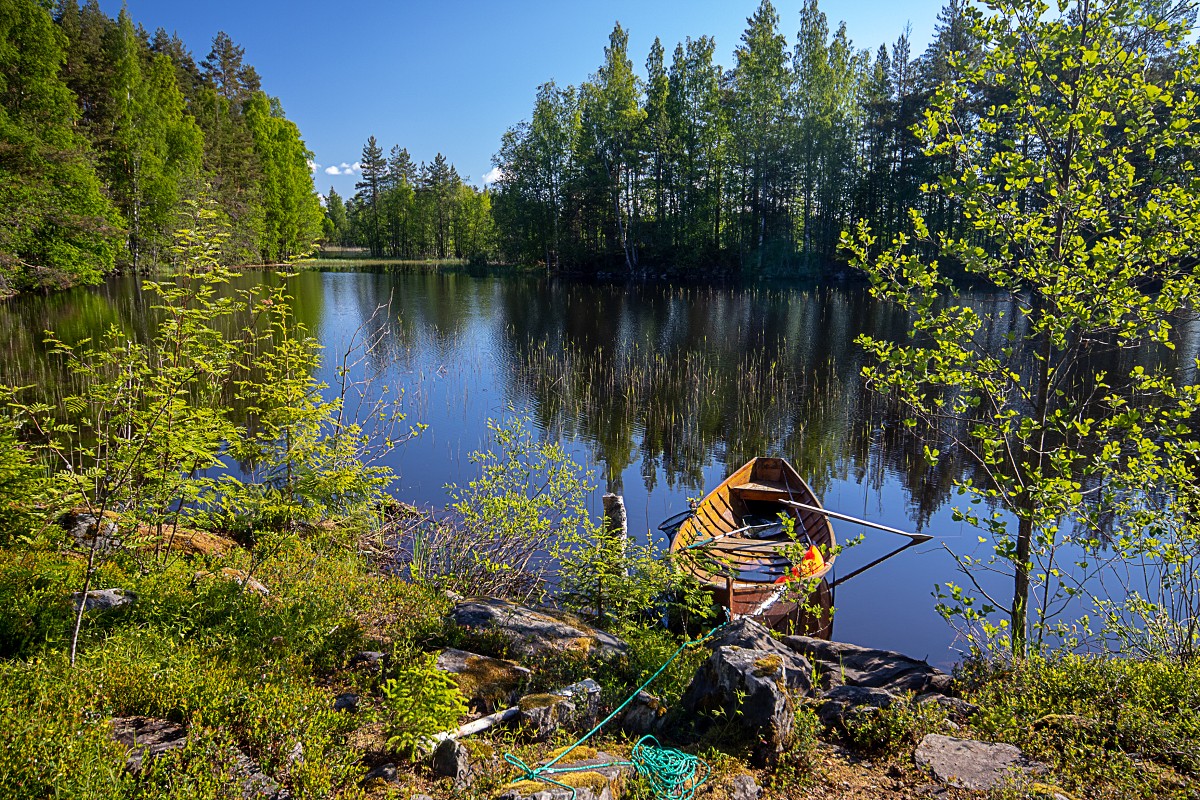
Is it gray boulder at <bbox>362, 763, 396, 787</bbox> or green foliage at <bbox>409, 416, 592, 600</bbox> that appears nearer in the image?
gray boulder at <bbox>362, 763, 396, 787</bbox>

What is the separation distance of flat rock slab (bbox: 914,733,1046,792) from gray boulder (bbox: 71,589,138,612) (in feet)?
17.9

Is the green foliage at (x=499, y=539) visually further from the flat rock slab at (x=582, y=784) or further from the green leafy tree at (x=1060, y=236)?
the green leafy tree at (x=1060, y=236)

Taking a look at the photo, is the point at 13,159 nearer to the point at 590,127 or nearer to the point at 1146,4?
the point at 1146,4

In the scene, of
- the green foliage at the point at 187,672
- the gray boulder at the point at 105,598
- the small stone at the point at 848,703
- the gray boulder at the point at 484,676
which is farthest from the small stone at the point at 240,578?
the small stone at the point at 848,703

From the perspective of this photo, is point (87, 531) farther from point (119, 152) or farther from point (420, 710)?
point (119, 152)

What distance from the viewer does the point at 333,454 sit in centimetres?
660

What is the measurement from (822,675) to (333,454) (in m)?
4.89

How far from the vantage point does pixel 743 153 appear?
46.1 m

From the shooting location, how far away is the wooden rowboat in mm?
7168

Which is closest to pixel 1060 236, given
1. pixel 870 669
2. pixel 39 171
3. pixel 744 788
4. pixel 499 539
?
pixel 870 669

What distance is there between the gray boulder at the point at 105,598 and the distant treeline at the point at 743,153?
4487 cm

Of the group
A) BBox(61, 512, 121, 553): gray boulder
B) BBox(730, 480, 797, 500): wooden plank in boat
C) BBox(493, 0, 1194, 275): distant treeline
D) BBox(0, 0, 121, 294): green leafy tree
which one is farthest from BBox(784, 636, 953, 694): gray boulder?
BBox(493, 0, 1194, 275): distant treeline

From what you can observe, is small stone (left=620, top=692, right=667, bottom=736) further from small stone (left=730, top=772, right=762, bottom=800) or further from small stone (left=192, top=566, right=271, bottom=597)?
small stone (left=192, top=566, right=271, bottom=597)

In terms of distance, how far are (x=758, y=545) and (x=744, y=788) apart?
444 cm
